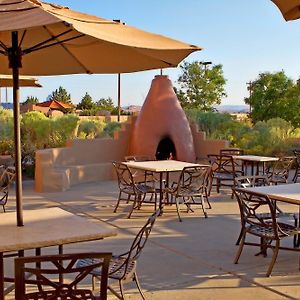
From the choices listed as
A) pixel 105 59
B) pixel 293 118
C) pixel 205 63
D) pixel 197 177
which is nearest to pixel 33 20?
pixel 105 59

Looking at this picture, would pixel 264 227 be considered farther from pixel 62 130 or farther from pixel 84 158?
pixel 62 130

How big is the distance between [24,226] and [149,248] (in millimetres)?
2827

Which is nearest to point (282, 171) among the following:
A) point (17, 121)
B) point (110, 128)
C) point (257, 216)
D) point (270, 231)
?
point (257, 216)

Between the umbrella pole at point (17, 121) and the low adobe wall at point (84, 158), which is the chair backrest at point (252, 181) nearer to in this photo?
the umbrella pole at point (17, 121)

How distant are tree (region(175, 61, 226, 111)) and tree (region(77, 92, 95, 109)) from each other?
25.4 meters

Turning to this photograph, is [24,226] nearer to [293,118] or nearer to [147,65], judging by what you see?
[147,65]

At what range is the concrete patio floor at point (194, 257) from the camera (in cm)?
510

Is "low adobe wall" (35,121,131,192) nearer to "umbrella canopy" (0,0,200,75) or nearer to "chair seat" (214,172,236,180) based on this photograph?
"chair seat" (214,172,236,180)

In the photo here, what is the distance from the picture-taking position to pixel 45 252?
6445mm

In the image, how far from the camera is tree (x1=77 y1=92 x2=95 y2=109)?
202ft

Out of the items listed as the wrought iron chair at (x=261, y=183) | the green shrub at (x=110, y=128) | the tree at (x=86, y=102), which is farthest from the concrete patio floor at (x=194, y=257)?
the tree at (x=86, y=102)

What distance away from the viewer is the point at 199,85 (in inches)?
1476

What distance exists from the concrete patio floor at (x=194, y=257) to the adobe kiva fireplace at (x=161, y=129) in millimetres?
4120

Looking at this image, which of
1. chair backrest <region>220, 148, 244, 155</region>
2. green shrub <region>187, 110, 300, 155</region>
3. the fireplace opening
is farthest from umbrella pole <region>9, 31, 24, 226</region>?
green shrub <region>187, 110, 300, 155</region>
